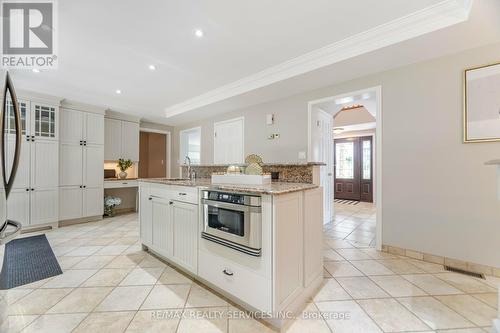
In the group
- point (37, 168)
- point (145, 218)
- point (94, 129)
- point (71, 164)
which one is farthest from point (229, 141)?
point (37, 168)

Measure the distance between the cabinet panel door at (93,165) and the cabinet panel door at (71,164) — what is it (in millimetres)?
80

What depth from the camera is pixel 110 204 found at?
4.62 meters

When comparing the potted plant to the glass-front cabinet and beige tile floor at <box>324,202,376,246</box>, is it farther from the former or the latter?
beige tile floor at <box>324,202,376,246</box>

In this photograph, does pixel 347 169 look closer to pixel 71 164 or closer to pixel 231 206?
pixel 231 206

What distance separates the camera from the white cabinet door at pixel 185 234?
1974 mm

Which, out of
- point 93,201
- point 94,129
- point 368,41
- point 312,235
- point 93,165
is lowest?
point 93,201

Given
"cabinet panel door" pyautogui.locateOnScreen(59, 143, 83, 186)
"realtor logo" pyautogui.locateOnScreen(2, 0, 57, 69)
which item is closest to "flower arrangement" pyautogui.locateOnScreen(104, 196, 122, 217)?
"cabinet panel door" pyautogui.locateOnScreen(59, 143, 83, 186)

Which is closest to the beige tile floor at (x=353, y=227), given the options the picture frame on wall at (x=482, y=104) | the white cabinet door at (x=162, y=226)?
the picture frame on wall at (x=482, y=104)

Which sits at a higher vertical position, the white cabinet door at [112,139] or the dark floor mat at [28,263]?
the white cabinet door at [112,139]

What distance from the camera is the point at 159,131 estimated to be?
6000 millimetres

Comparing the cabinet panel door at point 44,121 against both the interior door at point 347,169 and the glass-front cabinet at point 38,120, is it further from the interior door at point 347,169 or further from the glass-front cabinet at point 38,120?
the interior door at point 347,169

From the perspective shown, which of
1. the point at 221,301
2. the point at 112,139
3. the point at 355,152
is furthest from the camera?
the point at 355,152

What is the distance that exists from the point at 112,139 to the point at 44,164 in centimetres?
135

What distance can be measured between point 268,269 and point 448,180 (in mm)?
2339
